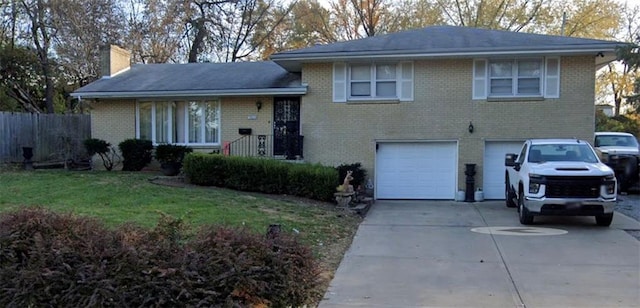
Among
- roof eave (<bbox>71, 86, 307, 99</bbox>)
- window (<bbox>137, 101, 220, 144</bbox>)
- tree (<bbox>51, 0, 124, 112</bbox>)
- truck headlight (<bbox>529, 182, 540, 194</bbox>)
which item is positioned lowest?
truck headlight (<bbox>529, 182, 540, 194</bbox>)

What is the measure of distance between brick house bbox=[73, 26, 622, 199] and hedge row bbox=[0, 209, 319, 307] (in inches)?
423

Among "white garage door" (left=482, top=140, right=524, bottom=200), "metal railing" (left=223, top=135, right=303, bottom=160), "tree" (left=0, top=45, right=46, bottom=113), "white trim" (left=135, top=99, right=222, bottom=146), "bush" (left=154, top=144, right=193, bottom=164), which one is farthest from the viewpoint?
"tree" (left=0, top=45, right=46, bottom=113)

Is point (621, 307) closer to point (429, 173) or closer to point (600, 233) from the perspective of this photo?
point (600, 233)

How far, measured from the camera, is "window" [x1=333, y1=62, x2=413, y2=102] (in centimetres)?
1559

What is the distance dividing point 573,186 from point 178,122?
1367 cm

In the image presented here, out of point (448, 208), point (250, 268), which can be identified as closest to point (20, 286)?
point (250, 268)

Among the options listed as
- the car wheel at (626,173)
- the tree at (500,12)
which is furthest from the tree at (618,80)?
the car wheel at (626,173)

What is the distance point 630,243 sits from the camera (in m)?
8.55

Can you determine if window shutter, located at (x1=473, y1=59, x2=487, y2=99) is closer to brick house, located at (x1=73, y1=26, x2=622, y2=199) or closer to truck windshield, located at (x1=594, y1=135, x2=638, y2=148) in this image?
brick house, located at (x1=73, y1=26, x2=622, y2=199)

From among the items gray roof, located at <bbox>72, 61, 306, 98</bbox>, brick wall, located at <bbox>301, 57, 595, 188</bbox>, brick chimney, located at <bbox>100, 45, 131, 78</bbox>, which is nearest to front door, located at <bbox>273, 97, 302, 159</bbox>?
gray roof, located at <bbox>72, 61, 306, 98</bbox>

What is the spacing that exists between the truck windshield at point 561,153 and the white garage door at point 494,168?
3.93m

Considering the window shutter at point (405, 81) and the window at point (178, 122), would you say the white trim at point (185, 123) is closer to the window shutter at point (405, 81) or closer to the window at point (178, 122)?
the window at point (178, 122)

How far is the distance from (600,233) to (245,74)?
13.4m

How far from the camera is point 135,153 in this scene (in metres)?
17.5
